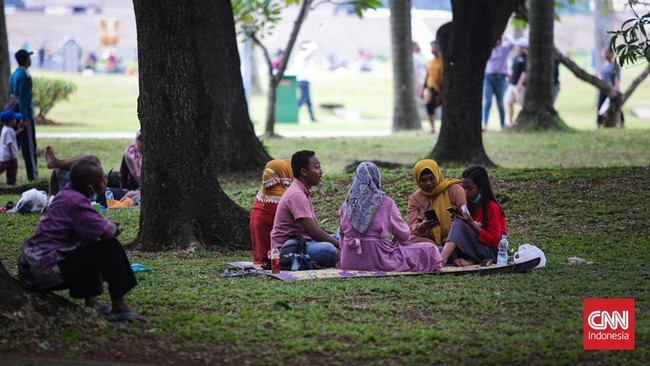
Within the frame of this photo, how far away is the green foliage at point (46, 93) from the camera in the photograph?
26.2m

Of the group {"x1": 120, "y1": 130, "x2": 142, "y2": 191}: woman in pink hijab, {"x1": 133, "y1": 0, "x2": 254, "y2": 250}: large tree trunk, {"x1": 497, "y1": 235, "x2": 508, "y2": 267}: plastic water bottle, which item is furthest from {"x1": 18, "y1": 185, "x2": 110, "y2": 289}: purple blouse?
{"x1": 120, "y1": 130, "x2": 142, "y2": 191}: woman in pink hijab

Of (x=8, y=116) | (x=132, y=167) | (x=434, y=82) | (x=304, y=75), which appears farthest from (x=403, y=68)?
(x=132, y=167)

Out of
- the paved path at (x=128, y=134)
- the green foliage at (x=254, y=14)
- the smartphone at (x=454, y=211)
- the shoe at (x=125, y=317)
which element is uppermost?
the green foliage at (x=254, y=14)

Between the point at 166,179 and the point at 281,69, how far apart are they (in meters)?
12.1

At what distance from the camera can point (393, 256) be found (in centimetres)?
869

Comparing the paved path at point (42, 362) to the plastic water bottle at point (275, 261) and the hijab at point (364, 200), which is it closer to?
the plastic water bottle at point (275, 261)

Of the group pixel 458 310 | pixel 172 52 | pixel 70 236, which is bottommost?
pixel 458 310

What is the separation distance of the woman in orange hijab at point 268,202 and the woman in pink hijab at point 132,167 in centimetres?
369

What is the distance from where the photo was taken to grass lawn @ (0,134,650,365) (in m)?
6.13

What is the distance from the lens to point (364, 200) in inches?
335

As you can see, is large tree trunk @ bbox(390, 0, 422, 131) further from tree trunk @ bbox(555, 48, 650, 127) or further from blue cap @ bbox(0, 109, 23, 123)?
blue cap @ bbox(0, 109, 23, 123)

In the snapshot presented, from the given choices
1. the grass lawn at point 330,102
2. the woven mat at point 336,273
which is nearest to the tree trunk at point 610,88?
the grass lawn at point 330,102

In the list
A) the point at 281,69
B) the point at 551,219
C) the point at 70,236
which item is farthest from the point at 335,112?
the point at 70,236

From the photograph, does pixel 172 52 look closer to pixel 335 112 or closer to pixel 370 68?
pixel 335 112
